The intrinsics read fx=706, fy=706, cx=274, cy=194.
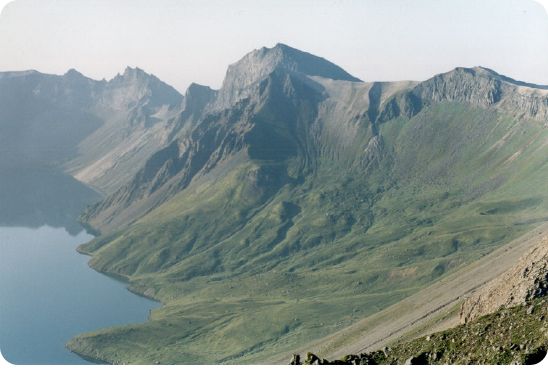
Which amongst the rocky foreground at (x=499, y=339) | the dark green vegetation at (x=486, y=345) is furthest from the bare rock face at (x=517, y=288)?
the dark green vegetation at (x=486, y=345)

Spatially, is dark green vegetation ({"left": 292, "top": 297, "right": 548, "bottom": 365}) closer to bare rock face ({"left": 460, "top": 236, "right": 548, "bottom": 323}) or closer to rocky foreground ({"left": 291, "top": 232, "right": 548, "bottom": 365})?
rocky foreground ({"left": 291, "top": 232, "right": 548, "bottom": 365})

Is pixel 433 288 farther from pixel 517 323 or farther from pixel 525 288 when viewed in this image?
pixel 517 323

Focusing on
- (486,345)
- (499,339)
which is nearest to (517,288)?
(499,339)

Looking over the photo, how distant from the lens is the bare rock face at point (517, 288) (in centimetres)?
8619

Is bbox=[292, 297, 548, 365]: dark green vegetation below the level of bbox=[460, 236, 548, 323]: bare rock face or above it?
below

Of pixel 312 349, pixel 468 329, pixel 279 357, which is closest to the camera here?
pixel 468 329

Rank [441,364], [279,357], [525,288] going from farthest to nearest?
1. [279,357]
2. [525,288]
3. [441,364]

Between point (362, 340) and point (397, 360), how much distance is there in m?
77.1

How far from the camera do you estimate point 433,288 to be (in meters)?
179

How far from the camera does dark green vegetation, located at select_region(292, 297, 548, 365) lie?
6731 cm

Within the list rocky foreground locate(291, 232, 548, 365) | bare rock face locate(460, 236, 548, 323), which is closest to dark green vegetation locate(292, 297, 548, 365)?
rocky foreground locate(291, 232, 548, 365)

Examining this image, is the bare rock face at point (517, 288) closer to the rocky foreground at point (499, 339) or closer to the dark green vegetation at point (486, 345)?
the rocky foreground at point (499, 339)

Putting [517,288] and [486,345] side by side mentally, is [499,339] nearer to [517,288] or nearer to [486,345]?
[486,345]
